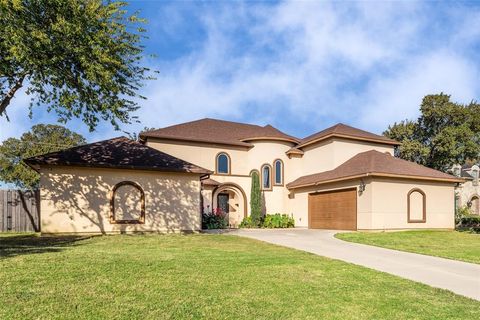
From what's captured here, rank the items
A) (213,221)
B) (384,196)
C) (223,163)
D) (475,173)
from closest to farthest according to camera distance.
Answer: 1. (384,196)
2. (213,221)
3. (223,163)
4. (475,173)

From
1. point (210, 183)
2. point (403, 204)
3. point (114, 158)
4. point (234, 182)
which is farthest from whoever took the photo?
point (234, 182)

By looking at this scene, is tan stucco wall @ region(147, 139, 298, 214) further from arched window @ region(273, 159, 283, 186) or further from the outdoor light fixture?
the outdoor light fixture

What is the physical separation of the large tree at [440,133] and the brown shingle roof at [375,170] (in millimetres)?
9670

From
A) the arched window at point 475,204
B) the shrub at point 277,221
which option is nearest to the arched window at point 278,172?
the shrub at point 277,221

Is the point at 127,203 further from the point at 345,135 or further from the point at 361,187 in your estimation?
the point at 345,135

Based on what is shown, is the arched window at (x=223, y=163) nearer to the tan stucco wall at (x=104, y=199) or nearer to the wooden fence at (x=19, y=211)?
the tan stucco wall at (x=104, y=199)

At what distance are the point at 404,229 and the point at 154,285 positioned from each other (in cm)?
1607

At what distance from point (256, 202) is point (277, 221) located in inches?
79.4

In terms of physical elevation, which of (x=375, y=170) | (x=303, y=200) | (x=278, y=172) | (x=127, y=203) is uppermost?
(x=375, y=170)

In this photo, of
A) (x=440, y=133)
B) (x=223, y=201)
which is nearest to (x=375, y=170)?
(x=223, y=201)

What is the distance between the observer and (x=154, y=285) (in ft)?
18.8

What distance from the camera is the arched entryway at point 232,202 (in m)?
24.4

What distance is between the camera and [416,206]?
18.5 meters

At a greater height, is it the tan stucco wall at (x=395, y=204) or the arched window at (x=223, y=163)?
the arched window at (x=223, y=163)
